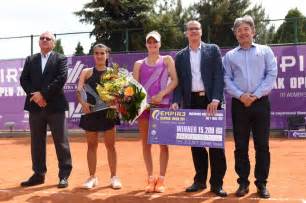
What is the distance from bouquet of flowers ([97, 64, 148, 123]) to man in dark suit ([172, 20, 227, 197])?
45 cm

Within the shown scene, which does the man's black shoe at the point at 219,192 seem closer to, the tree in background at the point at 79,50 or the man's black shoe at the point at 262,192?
the man's black shoe at the point at 262,192

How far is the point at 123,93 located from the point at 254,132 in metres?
1.69

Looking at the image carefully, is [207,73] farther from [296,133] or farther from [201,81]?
[296,133]

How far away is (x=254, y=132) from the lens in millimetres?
6043

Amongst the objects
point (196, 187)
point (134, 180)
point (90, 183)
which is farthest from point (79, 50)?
point (196, 187)

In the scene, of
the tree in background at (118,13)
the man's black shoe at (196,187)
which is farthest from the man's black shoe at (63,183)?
the tree in background at (118,13)

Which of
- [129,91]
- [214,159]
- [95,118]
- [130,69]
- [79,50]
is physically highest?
[79,50]

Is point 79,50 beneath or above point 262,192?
above

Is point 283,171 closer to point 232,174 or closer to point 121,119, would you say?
point 232,174

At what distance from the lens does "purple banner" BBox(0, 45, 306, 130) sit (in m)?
15.0

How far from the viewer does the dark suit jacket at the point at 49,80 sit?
6798 mm

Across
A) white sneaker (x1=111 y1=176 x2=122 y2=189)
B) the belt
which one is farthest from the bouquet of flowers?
white sneaker (x1=111 y1=176 x2=122 y2=189)

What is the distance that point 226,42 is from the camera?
63.0 feet

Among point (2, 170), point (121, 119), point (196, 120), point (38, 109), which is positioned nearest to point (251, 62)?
point (196, 120)
